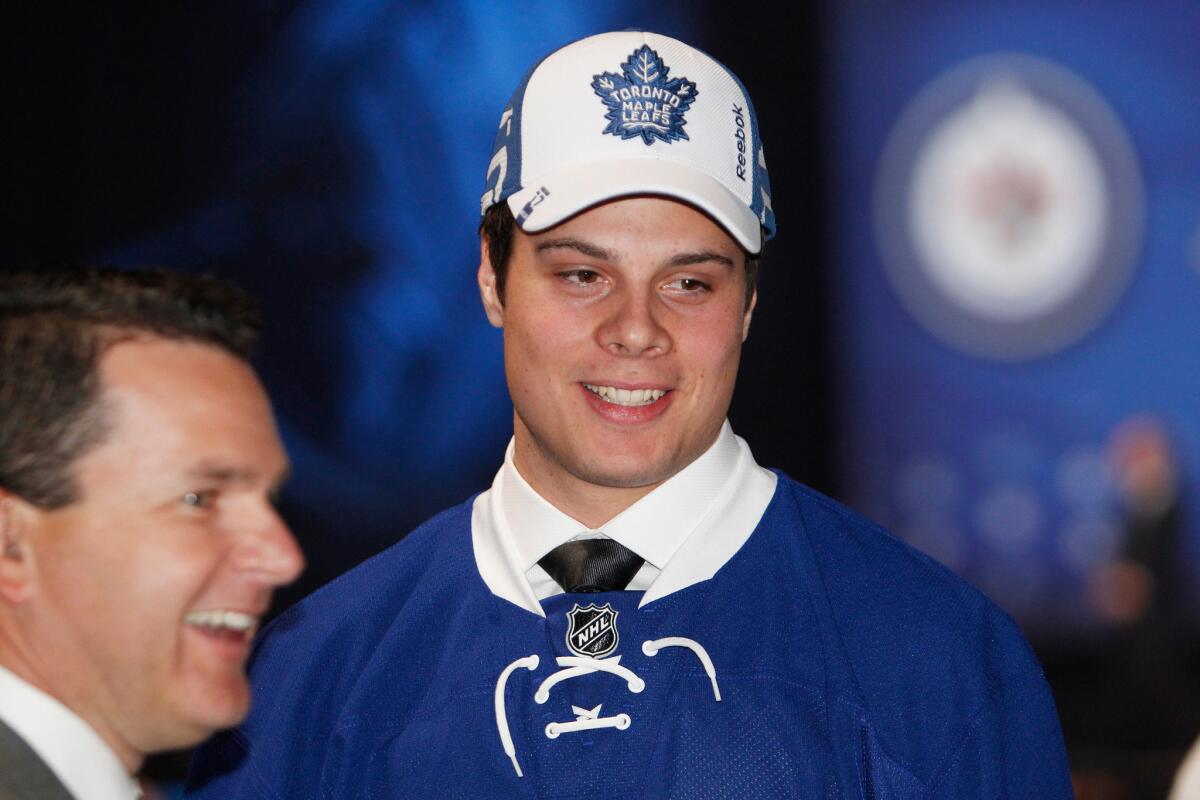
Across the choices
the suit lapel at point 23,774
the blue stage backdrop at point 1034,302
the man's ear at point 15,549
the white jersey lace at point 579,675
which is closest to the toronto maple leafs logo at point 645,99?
the white jersey lace at point 579,675

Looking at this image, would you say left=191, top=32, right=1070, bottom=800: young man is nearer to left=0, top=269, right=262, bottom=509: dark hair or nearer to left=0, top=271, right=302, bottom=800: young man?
left=0, top=271, right=302, bottom=800: young man

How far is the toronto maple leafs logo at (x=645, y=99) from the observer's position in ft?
5.84

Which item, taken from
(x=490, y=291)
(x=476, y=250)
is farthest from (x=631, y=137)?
(x=476, y=250)

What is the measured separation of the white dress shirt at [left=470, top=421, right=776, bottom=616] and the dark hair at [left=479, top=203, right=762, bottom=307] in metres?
0.21

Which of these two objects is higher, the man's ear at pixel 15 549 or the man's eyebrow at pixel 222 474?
the man's eyebrow at pixel 222 474

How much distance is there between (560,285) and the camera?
5.74 feet

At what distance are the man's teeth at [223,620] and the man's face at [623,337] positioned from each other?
0.52 meters

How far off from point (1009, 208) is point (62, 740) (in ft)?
14.9

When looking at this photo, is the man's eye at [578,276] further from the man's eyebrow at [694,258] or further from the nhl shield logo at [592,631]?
the nhl shield logo at [592,631]

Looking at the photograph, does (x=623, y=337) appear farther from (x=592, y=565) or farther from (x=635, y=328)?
(x=592, y=565)

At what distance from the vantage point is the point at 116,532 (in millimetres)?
1233

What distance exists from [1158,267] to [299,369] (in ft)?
9.90

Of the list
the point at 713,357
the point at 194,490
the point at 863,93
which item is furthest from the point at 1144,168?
the point at 194,490

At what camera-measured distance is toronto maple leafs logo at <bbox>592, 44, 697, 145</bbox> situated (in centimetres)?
178
